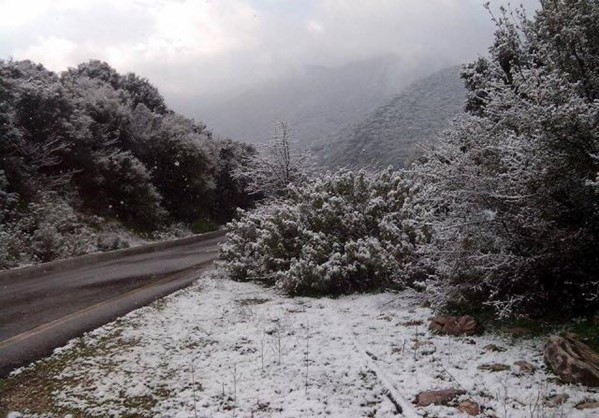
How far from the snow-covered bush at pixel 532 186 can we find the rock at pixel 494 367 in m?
0.89

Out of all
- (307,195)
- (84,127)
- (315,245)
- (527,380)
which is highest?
(84,127)

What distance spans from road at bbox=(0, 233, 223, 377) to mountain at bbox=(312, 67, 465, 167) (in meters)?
31.7

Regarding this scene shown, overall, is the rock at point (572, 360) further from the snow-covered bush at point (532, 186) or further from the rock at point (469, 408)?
the rock at point (469, 408)

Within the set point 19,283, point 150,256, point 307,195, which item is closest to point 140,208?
point 150,256

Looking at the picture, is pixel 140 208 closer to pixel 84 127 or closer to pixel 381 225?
pixel 84 127

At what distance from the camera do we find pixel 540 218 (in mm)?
6406

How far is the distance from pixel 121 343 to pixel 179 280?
5702 millimetres

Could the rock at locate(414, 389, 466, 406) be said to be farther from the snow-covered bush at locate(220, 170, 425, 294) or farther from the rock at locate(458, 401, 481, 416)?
the snow-covered bush at locate(220, 170, 425, 294)

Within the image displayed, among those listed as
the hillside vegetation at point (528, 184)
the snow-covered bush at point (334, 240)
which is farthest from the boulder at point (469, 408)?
the snow-covered bush at point (334, 240)

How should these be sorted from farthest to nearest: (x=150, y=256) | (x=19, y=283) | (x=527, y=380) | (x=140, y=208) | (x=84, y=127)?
(x=140, y=208), (x=84, y=127), (x=150, y=256), (x=19, y=283), (x=527, y=380)

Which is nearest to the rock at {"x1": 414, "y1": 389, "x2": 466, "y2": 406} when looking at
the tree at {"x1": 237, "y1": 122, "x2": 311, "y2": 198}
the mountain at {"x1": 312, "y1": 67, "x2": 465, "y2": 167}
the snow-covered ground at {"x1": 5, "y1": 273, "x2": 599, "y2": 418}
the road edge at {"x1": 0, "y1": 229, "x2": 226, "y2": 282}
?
the snow-covered ground at {"x1": 5, "y1": 273, "x2": 599, "y2": 418}

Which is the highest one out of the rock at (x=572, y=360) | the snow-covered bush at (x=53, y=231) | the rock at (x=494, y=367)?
the snow-covered bush at (x=53, y=231)

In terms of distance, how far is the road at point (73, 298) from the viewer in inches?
288

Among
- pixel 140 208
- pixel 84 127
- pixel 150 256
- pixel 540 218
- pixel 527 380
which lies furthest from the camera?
pixel 140 208
